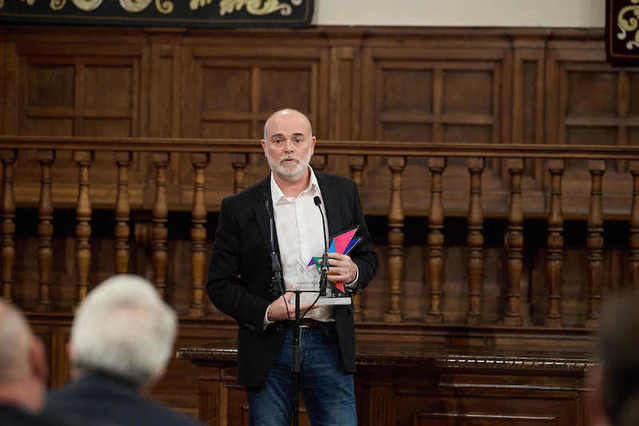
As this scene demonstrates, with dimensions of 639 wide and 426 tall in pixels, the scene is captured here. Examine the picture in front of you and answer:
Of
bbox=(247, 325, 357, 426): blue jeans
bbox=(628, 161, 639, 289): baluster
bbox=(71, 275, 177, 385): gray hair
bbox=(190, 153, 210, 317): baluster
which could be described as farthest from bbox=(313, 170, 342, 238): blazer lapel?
bbox=(628, 161, 639, 289): baluster

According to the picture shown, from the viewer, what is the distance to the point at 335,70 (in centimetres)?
677

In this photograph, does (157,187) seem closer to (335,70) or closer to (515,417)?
(335,70)

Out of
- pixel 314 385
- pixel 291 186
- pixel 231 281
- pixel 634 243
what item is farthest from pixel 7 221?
pixel 634 243

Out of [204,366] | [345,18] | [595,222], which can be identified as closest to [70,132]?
[345,18]

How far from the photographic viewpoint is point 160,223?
552 cm

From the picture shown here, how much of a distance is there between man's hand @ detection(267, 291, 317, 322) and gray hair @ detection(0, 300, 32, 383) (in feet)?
5.12

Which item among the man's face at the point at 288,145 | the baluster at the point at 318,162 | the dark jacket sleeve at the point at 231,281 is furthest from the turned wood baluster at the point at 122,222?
the man's face at the point at 288,145

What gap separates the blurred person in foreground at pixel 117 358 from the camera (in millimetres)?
1722

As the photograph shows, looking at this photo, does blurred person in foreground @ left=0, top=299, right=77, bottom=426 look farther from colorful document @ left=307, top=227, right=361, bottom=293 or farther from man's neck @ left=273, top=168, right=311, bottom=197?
man's neck @ left=273, top=168, right=311, bottom=197

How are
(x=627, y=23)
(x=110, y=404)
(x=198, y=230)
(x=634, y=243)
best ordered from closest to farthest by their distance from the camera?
(x=110, y=404), (x=634, y=243), (x=198, y=230), (x=627, y=23)

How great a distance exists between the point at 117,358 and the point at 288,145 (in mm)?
1671

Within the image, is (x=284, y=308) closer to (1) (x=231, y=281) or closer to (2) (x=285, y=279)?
(2) (x=285, y=279)

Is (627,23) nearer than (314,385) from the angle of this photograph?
No

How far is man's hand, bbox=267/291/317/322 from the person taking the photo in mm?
3158
